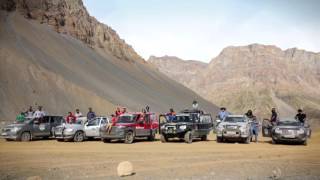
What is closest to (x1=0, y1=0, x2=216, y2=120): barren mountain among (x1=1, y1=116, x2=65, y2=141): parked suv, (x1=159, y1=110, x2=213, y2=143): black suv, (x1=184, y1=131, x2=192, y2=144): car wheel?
(x1=1, y1=116, x2=65, y2=141): parked suv

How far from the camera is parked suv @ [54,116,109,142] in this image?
1141 inches

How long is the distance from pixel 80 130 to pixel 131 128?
3399 millimetres

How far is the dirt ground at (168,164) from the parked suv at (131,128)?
5942mm

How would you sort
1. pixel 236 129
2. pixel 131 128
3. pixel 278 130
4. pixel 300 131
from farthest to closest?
pixel 131 128 → pixel 236 129 → pixel 278 130 → pixel 300 131

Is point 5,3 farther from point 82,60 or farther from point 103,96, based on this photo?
point 103,96

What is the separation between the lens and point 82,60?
89.2 m

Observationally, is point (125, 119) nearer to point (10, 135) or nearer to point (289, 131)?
point (10, 135)

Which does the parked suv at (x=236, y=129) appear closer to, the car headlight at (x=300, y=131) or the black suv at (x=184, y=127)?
the black suv at (x=184, y=127)

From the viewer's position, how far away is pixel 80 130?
29.5 meters

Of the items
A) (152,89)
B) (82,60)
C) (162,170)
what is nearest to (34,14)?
(82,60)

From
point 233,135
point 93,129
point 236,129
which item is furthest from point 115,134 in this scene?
point 236,129

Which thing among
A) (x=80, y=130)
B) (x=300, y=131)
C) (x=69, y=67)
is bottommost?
(x=300, y=131)

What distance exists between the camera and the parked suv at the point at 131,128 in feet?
90.2

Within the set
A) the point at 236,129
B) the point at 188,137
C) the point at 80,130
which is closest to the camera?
the point at 236,129
